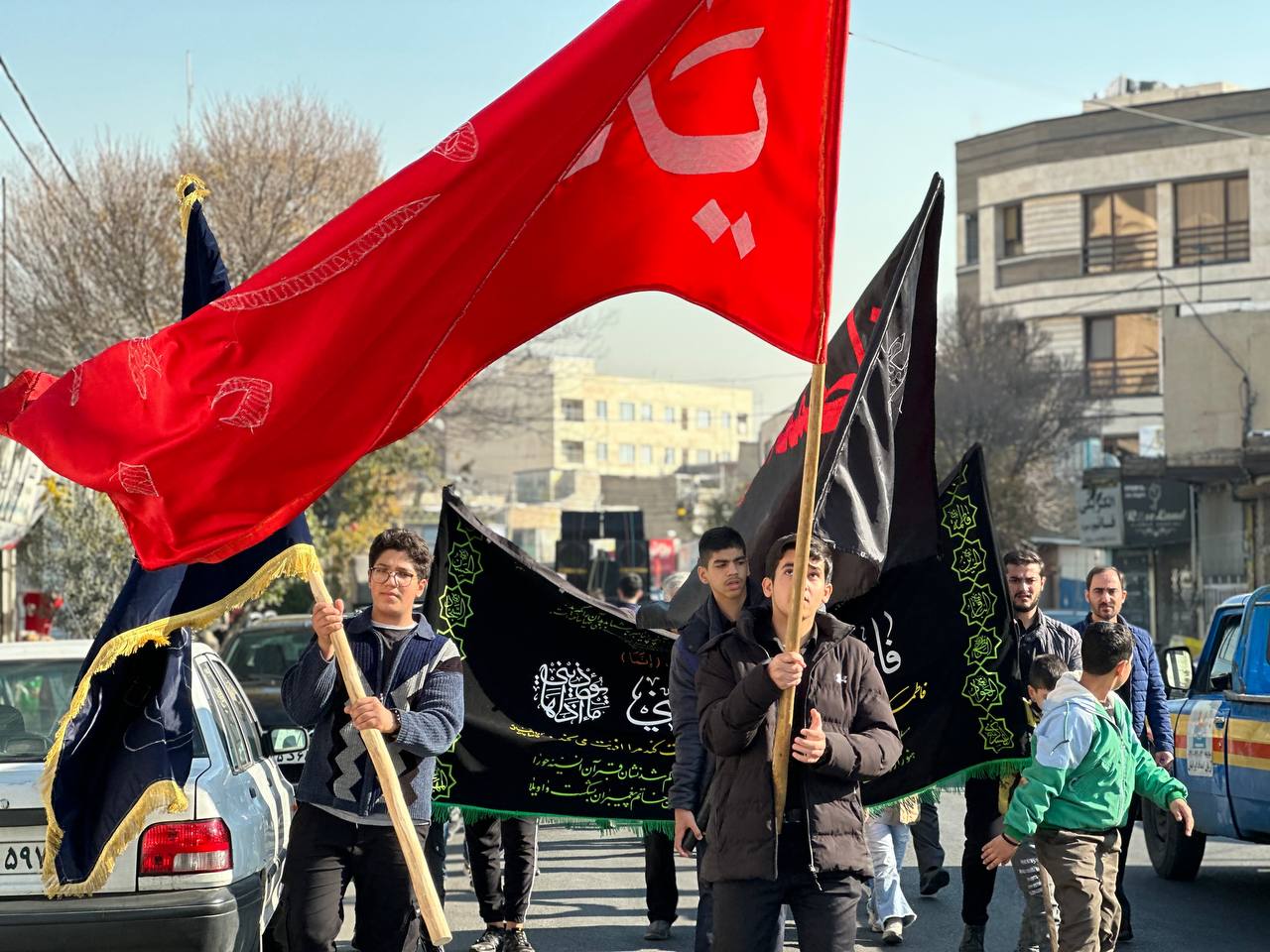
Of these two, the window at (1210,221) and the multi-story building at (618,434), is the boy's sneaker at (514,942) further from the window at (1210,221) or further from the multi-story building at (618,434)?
the multi-story building at (618,434)

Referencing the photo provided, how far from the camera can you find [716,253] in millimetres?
5125

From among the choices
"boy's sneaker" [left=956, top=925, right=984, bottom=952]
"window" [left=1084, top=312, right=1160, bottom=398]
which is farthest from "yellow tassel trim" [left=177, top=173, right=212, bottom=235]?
"window" [left=1084, top=312, right=1160, bottom=398]

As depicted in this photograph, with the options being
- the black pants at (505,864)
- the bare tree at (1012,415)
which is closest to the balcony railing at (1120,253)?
the bare tree at (1012,415)

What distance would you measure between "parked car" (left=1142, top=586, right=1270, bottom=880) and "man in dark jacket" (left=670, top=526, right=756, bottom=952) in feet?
12.2

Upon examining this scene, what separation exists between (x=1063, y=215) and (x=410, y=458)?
30.8 m

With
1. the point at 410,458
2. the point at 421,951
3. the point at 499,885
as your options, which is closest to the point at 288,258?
the point at 421,951

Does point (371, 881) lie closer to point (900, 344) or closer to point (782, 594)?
point (782, 594)

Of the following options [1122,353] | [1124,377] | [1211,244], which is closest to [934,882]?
A: [1124,377]

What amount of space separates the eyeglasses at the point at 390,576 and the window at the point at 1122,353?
52.6 metres

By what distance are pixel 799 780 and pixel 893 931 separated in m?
4.00

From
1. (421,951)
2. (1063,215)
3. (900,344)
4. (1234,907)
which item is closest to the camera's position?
(900,344)

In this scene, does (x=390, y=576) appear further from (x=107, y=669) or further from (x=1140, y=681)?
(x=1140, y=681)

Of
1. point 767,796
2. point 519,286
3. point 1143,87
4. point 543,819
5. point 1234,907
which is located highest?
point 1143,87

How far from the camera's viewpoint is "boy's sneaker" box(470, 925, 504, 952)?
28.4ft
